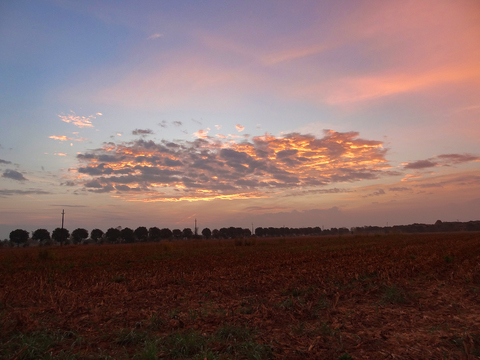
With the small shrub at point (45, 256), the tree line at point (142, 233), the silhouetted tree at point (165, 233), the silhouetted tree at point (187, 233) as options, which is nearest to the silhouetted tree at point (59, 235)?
the tree line at point (142, 233)

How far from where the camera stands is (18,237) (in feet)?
343

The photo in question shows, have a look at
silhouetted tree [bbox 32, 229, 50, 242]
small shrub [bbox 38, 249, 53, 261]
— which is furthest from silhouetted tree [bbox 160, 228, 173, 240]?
small shrub [bbox 38, 249, 53, 261]

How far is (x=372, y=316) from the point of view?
688 cm

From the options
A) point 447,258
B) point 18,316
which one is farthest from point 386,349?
point 447,258

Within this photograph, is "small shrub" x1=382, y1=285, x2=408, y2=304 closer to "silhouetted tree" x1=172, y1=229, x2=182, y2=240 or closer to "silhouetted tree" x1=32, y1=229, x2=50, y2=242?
"silhouetted tree" x1=32, y1=229, x2=50, y2=242

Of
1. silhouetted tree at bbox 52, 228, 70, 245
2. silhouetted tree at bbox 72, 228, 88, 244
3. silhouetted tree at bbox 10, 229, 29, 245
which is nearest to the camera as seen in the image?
silhouetted tree at bbox 10, 229, 29, 245

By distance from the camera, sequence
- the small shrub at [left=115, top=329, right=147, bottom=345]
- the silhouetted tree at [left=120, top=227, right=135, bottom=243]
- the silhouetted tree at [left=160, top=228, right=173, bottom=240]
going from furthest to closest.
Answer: the silhouetted tree at [left=160, top=228, right=173, bottom=240], the silhouetted tree at [left=120, top=227, right=135, bottom=243], the small shrub at [left=115, top=329, right=147, bottom=345]

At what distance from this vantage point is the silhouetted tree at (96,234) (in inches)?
4835

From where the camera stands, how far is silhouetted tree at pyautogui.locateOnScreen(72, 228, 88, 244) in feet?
389

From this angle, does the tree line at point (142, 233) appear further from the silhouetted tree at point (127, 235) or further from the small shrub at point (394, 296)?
the small shrub at point (394, 296)

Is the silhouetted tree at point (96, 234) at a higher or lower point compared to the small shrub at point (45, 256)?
lower

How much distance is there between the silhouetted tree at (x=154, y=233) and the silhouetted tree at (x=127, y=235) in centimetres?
1085

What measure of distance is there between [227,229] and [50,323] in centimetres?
16439

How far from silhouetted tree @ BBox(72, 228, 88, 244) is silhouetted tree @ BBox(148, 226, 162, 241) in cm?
2582
